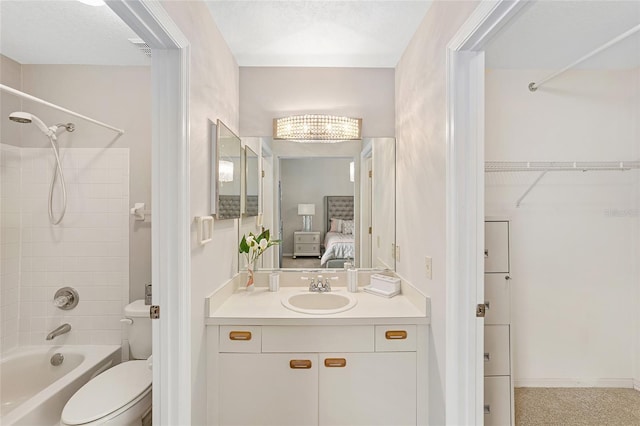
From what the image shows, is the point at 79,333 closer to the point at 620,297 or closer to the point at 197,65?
the point at 197,65

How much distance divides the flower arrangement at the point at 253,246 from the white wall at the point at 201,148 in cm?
23

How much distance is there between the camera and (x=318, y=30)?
5.97ft

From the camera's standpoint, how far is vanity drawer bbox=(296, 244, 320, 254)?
2316mm

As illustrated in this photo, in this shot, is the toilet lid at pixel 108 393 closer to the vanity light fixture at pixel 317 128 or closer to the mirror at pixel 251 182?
the mirror at pixel 251 182

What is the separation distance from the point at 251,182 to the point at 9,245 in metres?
1.68

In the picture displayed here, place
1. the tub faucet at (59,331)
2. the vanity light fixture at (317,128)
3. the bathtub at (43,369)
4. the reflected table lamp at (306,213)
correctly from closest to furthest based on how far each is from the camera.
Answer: the bathtub at (43,369) < the tub faucet at (59,331) < the vanity light fixture at (317,128) < the reflected table lamp at (306,213)

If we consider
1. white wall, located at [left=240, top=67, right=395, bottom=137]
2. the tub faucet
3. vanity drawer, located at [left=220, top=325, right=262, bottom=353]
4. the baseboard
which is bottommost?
the baseboard

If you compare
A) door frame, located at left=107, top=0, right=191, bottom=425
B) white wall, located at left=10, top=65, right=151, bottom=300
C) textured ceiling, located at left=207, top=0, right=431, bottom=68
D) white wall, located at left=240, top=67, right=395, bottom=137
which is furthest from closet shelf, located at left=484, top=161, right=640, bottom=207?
white wall, located at left=10, top=65, right=151, bottom=300

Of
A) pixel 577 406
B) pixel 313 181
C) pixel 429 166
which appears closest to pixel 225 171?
pixel 313 181

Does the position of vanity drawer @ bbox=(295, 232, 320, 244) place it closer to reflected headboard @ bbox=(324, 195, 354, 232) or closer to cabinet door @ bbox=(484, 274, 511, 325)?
reflected headboard @ bbox=(324, 195, 354, 232)

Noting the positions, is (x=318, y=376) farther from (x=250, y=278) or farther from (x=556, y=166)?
(x=556, y=166)

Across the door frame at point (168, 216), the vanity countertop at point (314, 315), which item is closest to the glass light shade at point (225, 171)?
the door frame at point (168, 216)

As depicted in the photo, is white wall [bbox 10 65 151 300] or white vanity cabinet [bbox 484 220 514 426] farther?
white wall [bbox 10 65 151 300]

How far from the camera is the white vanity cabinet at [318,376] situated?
1.63 metres
